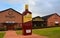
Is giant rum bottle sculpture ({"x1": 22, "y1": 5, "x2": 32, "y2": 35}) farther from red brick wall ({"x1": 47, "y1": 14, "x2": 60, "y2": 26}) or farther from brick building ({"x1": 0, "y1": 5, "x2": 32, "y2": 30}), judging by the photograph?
red brick wall ({"x1": 47, "y1": 14, "x2": 60, "y2": 26})

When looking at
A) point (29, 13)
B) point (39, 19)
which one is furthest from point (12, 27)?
point (29, 13)

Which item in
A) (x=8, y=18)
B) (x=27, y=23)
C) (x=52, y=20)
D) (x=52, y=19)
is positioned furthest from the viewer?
(x=52, y=19)

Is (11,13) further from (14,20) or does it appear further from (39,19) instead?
(39,19)

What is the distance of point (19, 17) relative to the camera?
192 ft

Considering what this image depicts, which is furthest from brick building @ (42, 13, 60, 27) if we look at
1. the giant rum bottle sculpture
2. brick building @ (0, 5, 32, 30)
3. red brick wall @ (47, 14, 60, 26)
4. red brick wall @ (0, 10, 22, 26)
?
the giant rum bottle sculpture

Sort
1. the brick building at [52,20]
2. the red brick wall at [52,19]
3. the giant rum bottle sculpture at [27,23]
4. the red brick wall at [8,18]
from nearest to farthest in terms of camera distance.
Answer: the giant rum bottle sculpture at [27,23]
the red brick wall at [8,18]
the red brick wall at [52,19]
the brick building at [52,20]

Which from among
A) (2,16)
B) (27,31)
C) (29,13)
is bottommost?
(27,31)

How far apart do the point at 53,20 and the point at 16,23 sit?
15.7m

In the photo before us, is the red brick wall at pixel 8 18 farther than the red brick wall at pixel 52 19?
No

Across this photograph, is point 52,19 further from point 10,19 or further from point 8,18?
point 8,18

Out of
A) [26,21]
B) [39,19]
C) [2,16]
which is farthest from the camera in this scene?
[39,19]

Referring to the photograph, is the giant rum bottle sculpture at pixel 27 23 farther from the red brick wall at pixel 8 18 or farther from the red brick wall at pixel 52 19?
the red brick wall at pixel 52 19

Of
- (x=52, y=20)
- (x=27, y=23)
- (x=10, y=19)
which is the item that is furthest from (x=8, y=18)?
(x=27, y=23)

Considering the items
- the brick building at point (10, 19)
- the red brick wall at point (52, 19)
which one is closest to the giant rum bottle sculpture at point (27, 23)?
the brick building at point (10, 19)
